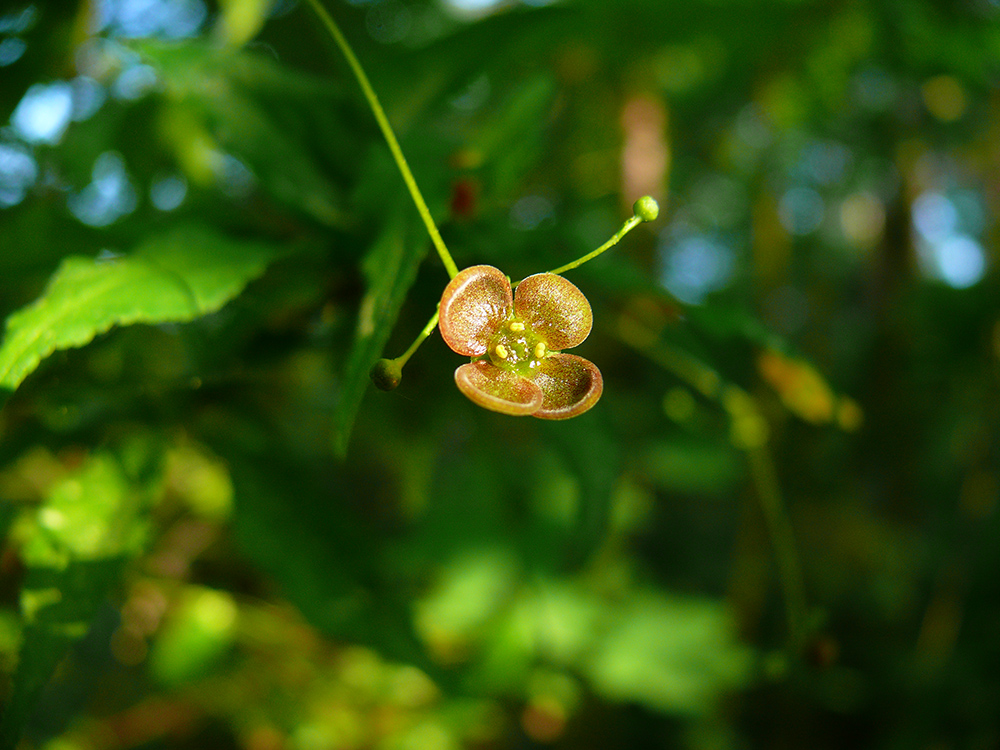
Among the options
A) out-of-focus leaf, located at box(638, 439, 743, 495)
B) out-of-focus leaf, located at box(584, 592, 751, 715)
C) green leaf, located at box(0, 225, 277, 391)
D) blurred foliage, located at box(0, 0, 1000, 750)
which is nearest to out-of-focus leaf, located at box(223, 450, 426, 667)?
blurred foliage, located at box(0, 0, 1000, 750)

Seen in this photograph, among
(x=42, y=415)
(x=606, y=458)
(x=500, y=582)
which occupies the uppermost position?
(x=42, y=415)

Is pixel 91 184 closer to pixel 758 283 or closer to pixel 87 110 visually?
pixel 87 110

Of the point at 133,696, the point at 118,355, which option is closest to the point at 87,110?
the point at 118,355

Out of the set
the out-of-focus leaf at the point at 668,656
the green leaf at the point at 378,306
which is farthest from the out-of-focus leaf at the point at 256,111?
the out-of-focus leaf at the point at 668,656

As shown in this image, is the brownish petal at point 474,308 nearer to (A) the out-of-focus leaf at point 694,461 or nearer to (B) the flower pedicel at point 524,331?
(B) the flower pedicel at point 524,331

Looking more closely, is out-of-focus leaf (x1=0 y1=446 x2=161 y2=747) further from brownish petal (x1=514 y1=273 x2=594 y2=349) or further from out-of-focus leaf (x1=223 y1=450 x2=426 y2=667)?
brownish petal (x1=514 y1=273 x2=594 y2=349)

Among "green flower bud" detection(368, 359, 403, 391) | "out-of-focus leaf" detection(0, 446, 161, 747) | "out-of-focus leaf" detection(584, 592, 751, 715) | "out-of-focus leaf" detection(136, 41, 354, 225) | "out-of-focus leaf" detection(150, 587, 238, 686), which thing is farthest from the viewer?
"out-of-focus leaf" detection(584, 592, 751, 715)

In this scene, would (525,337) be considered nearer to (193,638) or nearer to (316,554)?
(316,554)
